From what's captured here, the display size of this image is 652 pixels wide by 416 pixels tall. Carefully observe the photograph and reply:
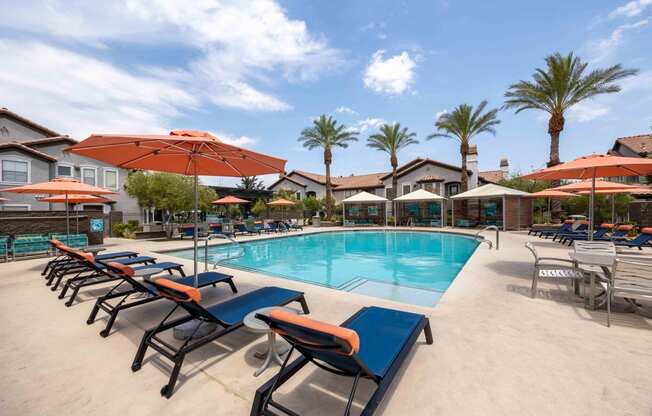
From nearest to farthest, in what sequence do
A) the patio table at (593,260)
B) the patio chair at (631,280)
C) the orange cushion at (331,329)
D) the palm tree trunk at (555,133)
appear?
the orange cushion at (331,329)
the patio chair at (631,280)
the patio table at (593,260)
the palm tree trunk at (555,133)

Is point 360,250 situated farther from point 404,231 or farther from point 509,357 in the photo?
point 509,357

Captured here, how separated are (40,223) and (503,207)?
2650 cm

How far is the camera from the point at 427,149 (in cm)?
2580

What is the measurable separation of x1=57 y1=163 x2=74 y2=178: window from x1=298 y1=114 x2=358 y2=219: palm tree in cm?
1834

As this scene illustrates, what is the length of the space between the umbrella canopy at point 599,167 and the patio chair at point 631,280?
2396 mm

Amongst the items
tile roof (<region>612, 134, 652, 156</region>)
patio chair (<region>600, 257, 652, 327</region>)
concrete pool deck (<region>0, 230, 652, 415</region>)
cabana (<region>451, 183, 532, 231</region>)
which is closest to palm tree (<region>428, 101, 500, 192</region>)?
cabana (<region>451, 183, 532, 231</region>)

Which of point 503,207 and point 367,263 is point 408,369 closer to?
point 367,263

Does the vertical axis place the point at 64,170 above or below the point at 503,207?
above

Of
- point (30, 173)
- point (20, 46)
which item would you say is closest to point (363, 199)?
point (20, 46)

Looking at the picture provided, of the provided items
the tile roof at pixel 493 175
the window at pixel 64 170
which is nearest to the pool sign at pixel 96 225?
the window at pixel 64 170

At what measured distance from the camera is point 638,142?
24516mm

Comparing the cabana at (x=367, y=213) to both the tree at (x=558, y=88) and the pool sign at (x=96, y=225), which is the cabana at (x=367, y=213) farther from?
the pool sign at (x=96, y=225)

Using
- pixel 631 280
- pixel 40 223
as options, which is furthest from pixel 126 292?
pixel 40 223

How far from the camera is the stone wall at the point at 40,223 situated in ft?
34.6
